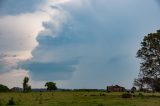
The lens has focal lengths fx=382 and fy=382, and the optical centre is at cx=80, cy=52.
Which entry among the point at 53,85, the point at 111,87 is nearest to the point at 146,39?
the point at 111,87

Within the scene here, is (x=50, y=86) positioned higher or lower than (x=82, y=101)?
higher

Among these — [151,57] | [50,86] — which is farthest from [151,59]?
[50,86]

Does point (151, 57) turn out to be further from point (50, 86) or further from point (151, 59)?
point (50, 86)

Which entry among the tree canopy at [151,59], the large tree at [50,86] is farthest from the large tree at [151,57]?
the large tree at [50,86]

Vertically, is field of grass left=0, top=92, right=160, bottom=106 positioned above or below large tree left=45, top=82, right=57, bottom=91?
below

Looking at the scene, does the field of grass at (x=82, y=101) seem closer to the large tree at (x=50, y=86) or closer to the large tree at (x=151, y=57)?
the large tree at (x=151, y=57)

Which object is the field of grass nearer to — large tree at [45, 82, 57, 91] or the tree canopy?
the tree canopy

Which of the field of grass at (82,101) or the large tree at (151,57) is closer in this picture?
the field of grass at (82,101)

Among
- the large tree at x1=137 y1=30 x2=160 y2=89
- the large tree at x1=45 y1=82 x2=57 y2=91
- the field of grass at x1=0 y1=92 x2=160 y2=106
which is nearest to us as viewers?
the field of grass at x1=0 y1=92 x2=160 y2=106

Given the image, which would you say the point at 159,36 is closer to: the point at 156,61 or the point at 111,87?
the point at 156,61

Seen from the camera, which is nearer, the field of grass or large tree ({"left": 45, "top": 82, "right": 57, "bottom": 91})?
the field of grass

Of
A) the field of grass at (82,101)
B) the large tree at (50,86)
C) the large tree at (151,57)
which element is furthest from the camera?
the large tree at (50,86)

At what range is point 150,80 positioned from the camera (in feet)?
244

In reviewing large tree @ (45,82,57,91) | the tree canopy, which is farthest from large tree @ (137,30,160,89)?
large tree @ (45,82,57,91)
